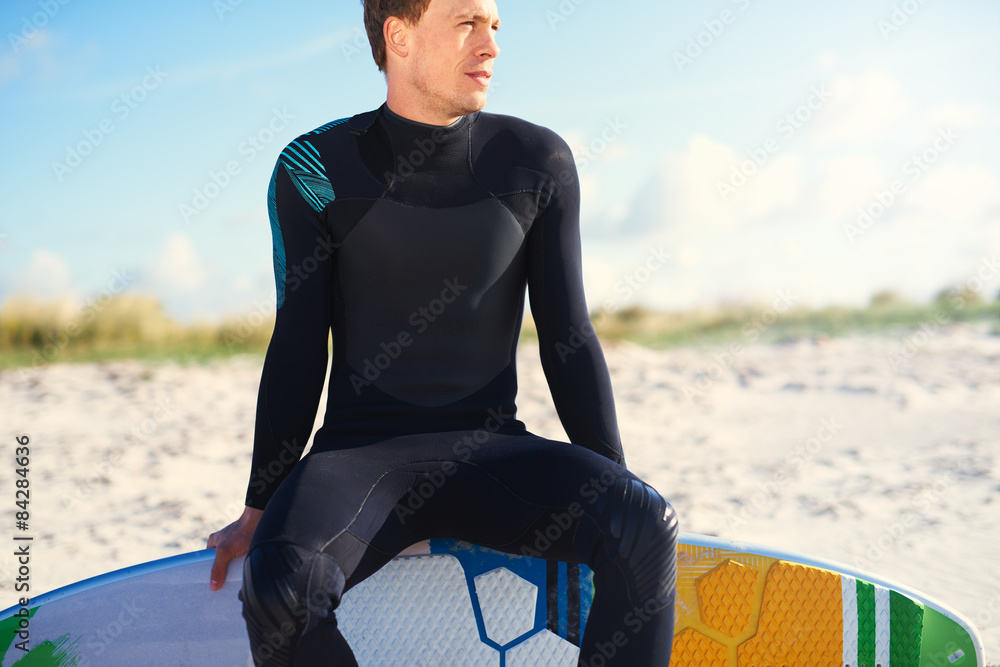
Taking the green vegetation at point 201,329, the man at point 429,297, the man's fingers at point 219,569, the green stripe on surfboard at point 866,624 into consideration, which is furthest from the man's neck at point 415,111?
the green vegetation at point 201,329

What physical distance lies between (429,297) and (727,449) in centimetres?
504

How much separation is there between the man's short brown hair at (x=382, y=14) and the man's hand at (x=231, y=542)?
102cm

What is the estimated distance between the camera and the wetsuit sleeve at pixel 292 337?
1588mm

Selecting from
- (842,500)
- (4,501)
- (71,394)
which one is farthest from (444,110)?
(71,394)

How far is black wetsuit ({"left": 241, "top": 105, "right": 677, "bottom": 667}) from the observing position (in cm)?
145

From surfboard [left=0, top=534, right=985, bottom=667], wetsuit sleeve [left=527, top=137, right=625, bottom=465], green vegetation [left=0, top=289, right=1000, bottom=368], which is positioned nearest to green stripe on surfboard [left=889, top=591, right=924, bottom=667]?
surfboard [left=0, top=534, right=985, bottom=667]

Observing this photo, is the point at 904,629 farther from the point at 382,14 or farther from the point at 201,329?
the point at 201,329

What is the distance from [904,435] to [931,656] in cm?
492

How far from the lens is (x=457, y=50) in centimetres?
159

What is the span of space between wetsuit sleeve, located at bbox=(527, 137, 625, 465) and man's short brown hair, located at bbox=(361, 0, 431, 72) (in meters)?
0.41

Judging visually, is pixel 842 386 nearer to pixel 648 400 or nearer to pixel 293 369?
pixel 648 400

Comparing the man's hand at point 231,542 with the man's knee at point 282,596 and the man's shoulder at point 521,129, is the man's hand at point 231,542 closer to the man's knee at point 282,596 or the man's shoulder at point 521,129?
the man's knee at point 282,596

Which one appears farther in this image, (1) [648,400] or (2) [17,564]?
(1) [648,400]

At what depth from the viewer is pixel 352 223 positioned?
1.65 metres
